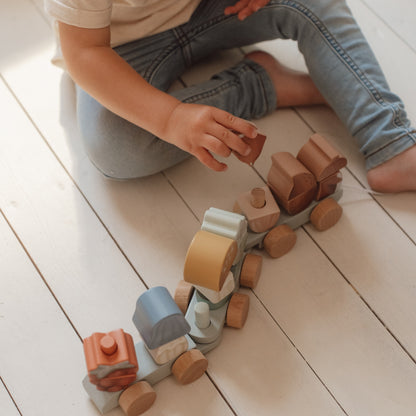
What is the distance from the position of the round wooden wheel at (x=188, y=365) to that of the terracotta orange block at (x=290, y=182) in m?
0.28

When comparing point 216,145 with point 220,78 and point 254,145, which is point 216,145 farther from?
point 220,78

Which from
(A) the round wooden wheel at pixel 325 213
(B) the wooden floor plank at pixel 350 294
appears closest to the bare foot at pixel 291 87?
(B) the wooden floor plank at pixel 350 294

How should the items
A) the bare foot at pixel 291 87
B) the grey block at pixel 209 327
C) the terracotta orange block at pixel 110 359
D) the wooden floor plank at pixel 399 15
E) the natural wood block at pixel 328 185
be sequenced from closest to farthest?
the terracotta orange block at pixel 110 359 < the grey block at pixel 209 327 < the natural wood block at pixel 328 185 < the bare foot at pixel 291 87 < the wooden floor plank at pixel 399 15

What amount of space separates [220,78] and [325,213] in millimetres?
322

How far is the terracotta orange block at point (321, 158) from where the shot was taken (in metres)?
0.93

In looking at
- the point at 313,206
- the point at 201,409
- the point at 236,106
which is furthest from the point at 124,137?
the point at 201,409

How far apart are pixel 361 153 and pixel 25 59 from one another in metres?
0.67

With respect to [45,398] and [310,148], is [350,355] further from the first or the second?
[45,398]

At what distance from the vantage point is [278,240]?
3.11 ft

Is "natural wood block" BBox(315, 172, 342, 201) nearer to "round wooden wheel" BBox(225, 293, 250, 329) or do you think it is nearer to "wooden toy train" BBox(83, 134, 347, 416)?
"wooden toy train" BBox(83, 134, 347, 416)

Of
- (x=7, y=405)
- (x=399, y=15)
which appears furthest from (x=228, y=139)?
(x=399, y=15)

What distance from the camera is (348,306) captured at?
942 mm

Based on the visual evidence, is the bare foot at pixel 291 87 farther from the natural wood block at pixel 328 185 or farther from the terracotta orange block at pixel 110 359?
the terracotta orange block at pixel 110 359

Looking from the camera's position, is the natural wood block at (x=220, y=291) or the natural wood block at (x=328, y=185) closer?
the natural wood block at (x=220, y=291)
